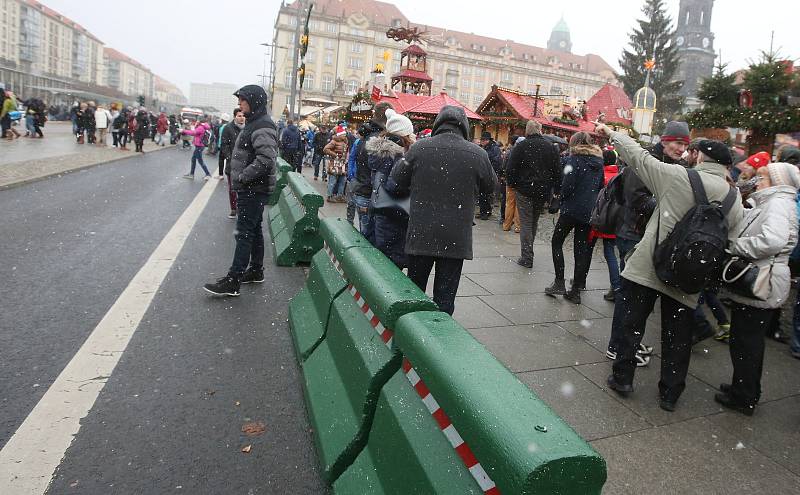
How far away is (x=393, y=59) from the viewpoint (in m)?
103

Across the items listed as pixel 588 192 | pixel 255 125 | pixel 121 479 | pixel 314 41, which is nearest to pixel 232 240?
pixel 255 125

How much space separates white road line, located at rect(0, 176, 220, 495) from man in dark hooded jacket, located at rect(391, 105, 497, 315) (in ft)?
7.59

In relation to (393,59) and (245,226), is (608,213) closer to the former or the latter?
(245,226)

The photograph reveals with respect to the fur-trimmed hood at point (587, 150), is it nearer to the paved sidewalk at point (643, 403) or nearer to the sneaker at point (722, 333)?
the paved sidewalk at point (643, 403)

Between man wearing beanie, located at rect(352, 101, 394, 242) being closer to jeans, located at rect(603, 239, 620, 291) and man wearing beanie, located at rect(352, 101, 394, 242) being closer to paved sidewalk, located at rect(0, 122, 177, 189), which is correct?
jeans, located at rect(603, 239, 620, 291)

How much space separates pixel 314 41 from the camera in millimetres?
95062

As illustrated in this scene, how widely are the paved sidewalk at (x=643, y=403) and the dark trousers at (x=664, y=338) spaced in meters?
0.19

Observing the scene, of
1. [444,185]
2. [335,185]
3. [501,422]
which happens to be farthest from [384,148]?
[335,185]

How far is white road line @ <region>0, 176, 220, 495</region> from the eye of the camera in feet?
8.60

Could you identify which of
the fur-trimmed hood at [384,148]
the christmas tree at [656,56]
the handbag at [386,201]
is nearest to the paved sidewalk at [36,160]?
the fur-trimmed hood at [384,148]

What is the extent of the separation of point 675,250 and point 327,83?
9952 cm

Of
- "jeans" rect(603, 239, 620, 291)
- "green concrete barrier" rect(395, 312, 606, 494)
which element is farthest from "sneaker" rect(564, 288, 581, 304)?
"green concrete barrier" rect(395, 312, 606, 494)

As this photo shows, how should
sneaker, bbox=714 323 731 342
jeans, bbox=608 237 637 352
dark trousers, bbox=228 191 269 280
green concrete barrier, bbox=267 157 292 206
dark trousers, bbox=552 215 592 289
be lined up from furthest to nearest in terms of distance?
1. green concrete barrier, bbox=267 157 292 206
2. dark trousers, bbox=552 215 592 289
3. dark trousers, bbox=228 191 269 280
4. sneaker, bbox=714 323 731 342
5. jeans, bbox=608 237 637 352

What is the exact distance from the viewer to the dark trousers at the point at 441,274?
162 inches
